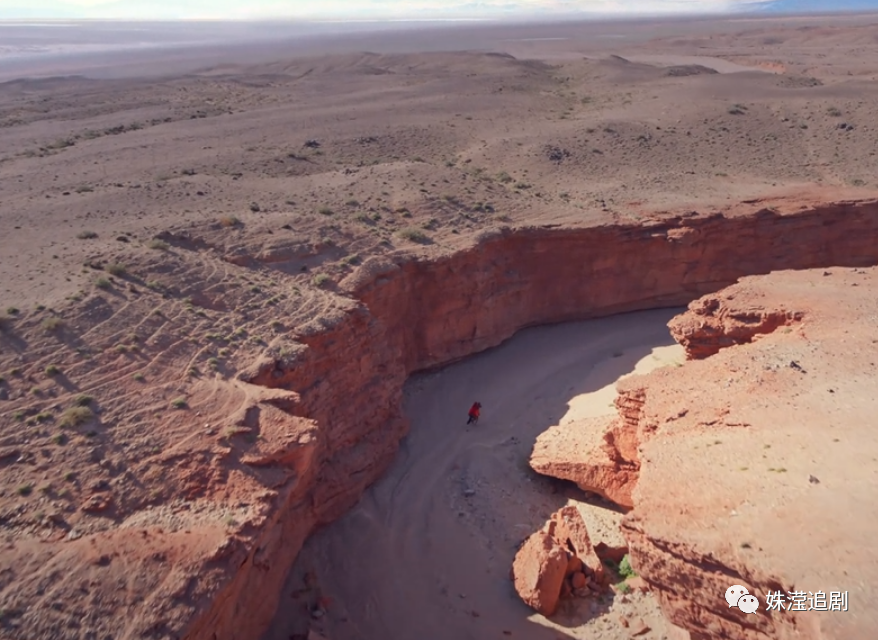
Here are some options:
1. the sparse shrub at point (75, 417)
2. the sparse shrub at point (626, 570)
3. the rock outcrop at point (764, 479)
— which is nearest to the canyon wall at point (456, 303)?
the sparse shrub at point (75, 417)

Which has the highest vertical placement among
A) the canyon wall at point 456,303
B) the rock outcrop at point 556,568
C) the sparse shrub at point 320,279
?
the sparse shrub at point 320,279

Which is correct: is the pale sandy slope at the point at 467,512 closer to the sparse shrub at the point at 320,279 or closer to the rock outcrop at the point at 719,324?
the rock outcrop at the point at 719,324

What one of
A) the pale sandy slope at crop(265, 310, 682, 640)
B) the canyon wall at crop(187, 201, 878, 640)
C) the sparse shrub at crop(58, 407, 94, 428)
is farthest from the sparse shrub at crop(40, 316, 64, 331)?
the pale sandy slope at crop(265, 310, 682, 640)

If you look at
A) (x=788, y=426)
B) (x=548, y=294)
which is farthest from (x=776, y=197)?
(x=788, y=426)

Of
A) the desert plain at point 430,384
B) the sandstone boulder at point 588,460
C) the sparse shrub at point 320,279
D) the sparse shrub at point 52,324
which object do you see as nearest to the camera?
the desert plain at point 430,384

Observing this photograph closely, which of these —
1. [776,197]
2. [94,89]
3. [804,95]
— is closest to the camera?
[776,197]

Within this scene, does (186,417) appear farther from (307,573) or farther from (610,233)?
(610,233)

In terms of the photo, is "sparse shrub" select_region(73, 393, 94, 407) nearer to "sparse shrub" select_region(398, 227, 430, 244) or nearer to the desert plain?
the desert plain

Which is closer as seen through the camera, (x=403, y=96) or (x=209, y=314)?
(x=209, y=314)
